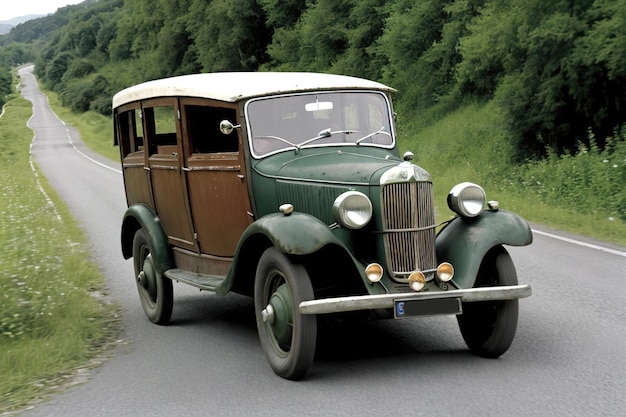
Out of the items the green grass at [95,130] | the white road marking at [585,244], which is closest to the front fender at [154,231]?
the white road marking at [585,244]

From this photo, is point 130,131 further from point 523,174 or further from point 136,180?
point 523,174

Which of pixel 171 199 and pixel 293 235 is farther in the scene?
pixel 171 199

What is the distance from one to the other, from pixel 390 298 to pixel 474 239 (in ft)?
2.98

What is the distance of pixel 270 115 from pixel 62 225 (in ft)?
33.0

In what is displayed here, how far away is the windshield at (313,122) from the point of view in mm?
6230

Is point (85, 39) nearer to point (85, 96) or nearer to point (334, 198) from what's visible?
point (85, 96)

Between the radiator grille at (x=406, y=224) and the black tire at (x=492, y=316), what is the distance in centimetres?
58

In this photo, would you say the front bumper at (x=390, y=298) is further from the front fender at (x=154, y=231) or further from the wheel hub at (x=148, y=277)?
the wheel hub at (x=148, y=277)

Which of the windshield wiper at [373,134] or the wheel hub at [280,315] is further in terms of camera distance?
the windshield wiper at [373,134]

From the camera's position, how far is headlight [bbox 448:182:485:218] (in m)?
5.65

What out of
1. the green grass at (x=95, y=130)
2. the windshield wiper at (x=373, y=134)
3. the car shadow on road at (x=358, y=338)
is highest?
the windshield wiper at (x=373, y=134)

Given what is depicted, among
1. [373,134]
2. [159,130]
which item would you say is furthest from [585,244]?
[159,130]

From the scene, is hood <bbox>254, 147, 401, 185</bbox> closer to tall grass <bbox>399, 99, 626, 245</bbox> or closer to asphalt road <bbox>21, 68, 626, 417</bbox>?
asphalt road <bbox>21, 68, 626, 417</bbox>

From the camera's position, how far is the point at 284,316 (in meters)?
5.26
